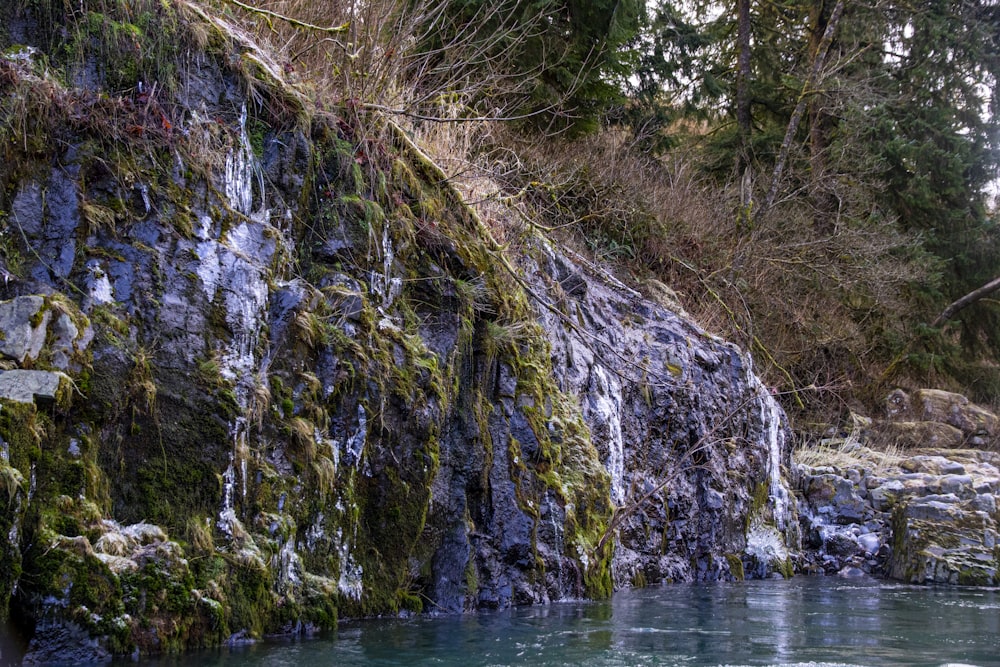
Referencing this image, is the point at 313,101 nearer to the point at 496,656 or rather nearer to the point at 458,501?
the point at 458,501

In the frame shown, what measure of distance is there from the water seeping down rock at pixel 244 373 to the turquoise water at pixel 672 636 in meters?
0.44

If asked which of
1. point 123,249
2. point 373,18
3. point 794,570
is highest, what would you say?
point 373,18

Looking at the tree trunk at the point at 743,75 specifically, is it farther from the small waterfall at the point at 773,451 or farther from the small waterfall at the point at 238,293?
the small waterfall at the point at 238,293

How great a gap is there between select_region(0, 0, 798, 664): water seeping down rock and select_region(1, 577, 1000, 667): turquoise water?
0.44m

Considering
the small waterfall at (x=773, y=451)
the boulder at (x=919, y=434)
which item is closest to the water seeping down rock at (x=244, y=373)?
the small waterfall at (x=773, y=451)

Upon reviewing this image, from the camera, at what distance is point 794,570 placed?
1145 cm

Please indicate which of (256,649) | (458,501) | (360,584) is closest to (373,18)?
(458,501)

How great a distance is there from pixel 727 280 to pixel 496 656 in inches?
408

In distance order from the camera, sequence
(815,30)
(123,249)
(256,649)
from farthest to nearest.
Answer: (815,30) < (123,249) < (256,649)

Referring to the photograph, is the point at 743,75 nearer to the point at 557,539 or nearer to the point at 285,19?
the point at 285,19

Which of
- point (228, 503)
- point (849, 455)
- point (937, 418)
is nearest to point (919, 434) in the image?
point (937, 418)

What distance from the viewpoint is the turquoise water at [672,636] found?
191 inches

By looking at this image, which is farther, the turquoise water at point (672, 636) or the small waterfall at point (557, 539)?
the small waterfall at point (557, 539)

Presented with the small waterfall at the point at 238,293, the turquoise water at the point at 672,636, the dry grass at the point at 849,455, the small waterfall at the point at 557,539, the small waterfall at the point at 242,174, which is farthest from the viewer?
the dry grass at the point at 849,455
